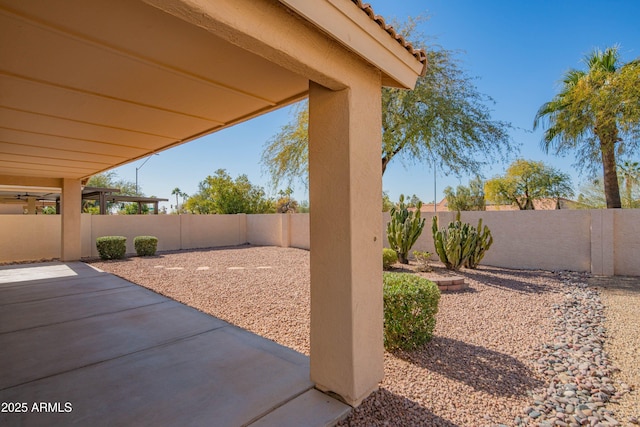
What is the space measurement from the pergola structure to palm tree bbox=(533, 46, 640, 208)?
1042cm

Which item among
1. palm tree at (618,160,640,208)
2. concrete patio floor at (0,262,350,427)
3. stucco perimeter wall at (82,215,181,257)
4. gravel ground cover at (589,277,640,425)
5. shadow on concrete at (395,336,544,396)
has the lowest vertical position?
gravel ground cover at (589,277,640,425)

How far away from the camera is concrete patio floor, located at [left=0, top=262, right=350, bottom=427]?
2.40 metres

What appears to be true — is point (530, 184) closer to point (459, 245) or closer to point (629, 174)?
point (629, 174)

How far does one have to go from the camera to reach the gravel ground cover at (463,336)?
2.62 metres

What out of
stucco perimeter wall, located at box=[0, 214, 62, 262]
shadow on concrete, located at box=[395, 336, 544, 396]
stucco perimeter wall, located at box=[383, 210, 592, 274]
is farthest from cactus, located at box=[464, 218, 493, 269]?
stucco perimeter wall, located at box=[0, 214, 62, 262]

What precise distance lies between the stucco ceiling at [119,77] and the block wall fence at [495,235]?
6.11 meters

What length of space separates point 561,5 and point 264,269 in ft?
39.5

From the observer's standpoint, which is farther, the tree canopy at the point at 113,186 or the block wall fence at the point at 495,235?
the tree canopy at the point at 113,186

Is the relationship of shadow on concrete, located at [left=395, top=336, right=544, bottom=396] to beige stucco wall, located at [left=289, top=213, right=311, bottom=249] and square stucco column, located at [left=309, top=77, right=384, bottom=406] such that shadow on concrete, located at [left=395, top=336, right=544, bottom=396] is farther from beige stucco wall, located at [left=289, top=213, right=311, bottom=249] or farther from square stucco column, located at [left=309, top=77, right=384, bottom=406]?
beige stucco wall, located at [left=289, top=213, right=311, bottom=249]

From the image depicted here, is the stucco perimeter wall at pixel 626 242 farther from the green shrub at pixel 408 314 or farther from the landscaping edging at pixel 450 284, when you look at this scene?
the green shrub at pixel 408 314

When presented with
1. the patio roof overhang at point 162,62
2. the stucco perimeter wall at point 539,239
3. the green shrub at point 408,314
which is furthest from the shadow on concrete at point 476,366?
the stucco perimeter wall at point 539,239

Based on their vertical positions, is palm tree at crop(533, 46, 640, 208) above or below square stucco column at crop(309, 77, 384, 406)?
above

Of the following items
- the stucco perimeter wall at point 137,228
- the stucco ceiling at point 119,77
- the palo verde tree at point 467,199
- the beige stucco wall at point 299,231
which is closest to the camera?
A: the stucco ceiling at point 119,77

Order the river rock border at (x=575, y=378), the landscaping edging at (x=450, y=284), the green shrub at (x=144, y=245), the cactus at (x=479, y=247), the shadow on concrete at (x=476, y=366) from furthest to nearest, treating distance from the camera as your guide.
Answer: the green shrub at (x=144, y=245) → the cactus at (x=479, y=247) → the landscaping edging at (x=450, y=284) → the shadow on concrete at (x=476, y=366) → the river rock border at (x=575, y=378)
